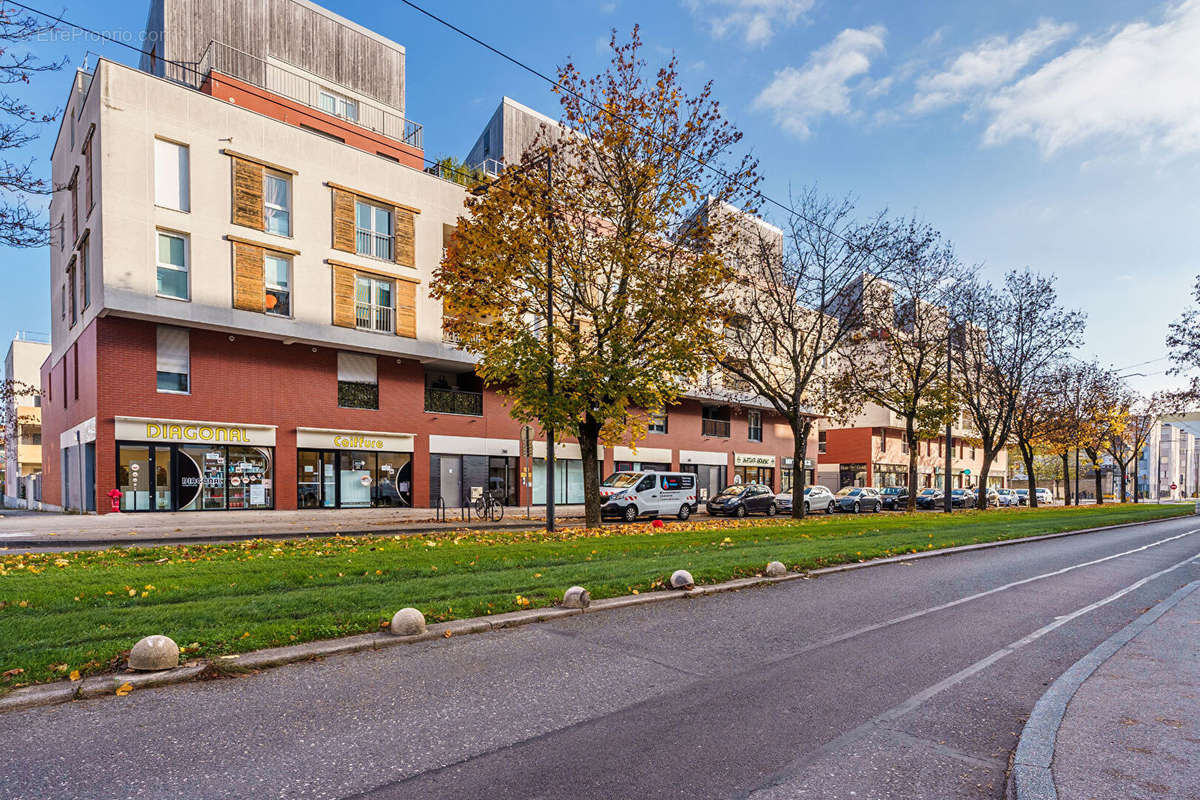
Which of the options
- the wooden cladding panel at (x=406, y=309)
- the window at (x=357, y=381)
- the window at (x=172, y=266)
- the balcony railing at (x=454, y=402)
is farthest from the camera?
the balcony railing at (x=454, y=402)

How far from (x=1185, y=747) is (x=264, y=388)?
26.5m

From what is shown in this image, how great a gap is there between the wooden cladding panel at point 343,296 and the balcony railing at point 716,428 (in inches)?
934

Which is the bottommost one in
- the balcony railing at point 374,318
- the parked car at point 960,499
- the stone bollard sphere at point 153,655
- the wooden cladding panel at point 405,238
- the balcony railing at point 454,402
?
the parked car at point 960,499

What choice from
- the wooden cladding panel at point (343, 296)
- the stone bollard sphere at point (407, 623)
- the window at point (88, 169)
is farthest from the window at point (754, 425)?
the stone bollard sphere at point (407, 623)

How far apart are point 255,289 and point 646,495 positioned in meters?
15.7

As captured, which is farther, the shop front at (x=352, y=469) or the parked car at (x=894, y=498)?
the parked car at (x=894, y=498)

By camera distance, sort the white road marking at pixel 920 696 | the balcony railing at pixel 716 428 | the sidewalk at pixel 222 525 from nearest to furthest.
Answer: the white road marking at pixel 920 696 < the sidewalk at pixel 222 525 < the balcony railing at pixel 716 428

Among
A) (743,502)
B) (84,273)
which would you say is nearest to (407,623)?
(84,273)

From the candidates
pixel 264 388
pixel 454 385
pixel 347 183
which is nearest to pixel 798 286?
pixel 454 385

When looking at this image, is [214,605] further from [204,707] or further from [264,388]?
[264,388]

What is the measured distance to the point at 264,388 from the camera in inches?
1012

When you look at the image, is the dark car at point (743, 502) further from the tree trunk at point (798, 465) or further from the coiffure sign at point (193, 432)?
the coiffure sign at point (193, 432)

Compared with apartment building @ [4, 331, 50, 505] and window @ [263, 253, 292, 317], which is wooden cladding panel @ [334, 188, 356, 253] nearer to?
window @ [263, 253, 292, 317]

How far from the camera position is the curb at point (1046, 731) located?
365 centimetres
